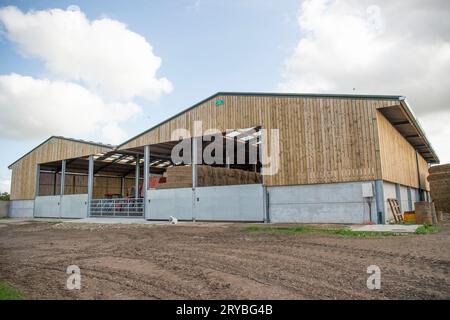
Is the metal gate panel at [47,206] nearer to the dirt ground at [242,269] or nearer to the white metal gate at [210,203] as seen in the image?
the white metal gate at [210,203]

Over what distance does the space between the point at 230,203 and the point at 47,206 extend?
20.3 m

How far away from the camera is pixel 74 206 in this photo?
90.5 feet

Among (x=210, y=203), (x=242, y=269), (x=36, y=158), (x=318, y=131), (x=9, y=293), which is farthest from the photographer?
(x=36, y=158)

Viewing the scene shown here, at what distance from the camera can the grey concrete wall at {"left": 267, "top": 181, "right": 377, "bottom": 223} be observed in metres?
14.6

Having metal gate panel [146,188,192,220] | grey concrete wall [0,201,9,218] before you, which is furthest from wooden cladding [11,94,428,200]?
grey concrete wall [0,201,9,218]

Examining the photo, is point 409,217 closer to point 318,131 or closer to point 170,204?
point 318,131

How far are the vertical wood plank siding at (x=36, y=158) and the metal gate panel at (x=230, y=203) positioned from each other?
10567 millimetres

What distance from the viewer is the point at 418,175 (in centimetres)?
2686

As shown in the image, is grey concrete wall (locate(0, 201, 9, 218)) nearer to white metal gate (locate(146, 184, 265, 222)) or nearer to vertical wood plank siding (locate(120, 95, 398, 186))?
white metal gate (locate(146, 184, 265, 222))

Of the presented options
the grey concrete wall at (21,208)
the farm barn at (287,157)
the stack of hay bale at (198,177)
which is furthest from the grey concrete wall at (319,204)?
the grey concrete wall at (21,208)

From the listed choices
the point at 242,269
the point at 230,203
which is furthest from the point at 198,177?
the point at 242,269
